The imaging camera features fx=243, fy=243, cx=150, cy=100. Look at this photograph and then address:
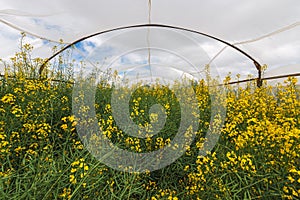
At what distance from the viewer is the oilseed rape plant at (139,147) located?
1514 mm

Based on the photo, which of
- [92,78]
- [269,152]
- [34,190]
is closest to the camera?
[34,190]

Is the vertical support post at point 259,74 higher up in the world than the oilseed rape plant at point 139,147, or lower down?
higher up

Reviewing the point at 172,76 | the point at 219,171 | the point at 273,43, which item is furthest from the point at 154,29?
the point at 219,171

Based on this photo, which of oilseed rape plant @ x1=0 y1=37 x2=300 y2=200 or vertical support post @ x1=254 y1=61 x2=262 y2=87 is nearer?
oilseed rape plant @ x1=0 y1=37 x2=300 y2=200

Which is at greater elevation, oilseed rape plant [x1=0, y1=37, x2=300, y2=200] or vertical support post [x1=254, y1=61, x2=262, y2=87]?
vertical support post [x1=254, y1=61, x2=262, y2=87]

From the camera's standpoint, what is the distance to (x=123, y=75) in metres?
3.57

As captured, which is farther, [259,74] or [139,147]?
[259,74]

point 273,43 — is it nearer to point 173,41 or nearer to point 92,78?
point 173,41

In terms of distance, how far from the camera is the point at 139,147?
2.15 m

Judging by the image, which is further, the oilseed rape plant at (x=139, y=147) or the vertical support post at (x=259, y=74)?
the vertical support post at (x=259, y=74)

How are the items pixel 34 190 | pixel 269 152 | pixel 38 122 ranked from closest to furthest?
pixel 34 190 → pixel 269 152 → pixel 38 122

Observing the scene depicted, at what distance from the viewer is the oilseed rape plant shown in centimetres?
151

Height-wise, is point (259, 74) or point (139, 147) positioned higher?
point (259, 74)

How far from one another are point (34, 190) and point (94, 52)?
270cm
